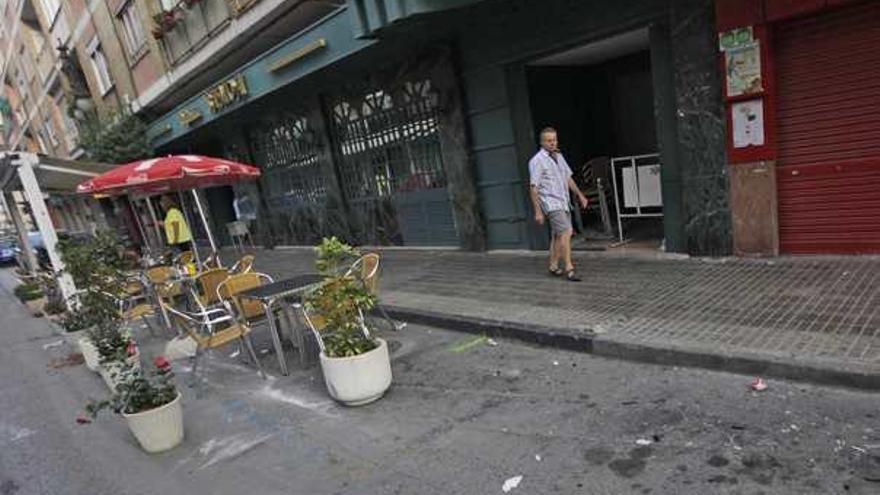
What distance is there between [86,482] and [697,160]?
21.8 ft

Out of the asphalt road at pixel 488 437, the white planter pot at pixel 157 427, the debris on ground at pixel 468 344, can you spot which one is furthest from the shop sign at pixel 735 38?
the white planter pot at pixel 157 427

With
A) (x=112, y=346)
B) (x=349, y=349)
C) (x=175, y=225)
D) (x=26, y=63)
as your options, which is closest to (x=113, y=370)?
(x=112, y=346)

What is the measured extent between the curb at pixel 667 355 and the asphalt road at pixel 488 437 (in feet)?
0.28

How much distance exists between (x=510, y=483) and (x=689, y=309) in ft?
9.38

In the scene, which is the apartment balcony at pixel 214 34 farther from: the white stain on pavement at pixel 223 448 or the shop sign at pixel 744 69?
the white stain on pavement at pixel 223 448

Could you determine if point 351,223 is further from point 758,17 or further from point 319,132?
point 758,17

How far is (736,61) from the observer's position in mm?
6070

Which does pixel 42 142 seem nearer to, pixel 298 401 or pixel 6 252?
pixel 6 252

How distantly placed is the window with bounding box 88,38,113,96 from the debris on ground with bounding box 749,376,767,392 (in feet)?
71.6

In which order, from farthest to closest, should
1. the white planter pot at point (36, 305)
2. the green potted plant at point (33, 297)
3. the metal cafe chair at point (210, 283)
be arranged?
the green potted plant at point (33, 297), the white planter pot at point (36, 305), the metal cafe chair at point (210, 283)

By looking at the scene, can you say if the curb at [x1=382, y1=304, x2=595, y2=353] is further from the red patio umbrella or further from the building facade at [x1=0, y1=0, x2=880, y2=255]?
the red patio umbrella

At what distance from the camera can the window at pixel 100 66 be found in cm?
2003

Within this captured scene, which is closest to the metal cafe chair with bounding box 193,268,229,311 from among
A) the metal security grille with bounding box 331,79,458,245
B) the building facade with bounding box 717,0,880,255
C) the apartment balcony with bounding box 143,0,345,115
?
the metal security grille with bounding box 331,79,458,245

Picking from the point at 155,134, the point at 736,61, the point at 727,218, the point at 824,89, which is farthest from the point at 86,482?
the point at 155,134
